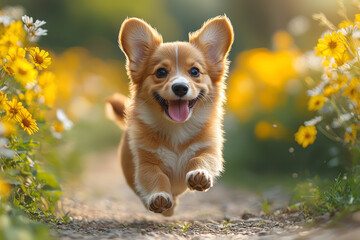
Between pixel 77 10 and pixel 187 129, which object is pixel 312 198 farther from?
pixel 77 10

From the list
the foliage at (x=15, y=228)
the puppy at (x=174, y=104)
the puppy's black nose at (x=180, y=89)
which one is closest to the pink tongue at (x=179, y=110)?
the puppy at (x=174, y=104)

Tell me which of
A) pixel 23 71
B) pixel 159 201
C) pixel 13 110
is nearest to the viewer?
pixel 23 71

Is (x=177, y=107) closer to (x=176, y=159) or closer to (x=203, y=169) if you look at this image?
(x=176, y=159)

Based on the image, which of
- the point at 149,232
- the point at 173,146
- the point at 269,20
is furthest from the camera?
the point at 269,20

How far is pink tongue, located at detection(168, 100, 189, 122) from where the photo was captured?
3322mm

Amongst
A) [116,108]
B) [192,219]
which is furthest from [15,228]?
[116,108]

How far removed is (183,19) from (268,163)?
49.1ft

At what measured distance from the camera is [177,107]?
337 cm

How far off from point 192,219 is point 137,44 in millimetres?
1588

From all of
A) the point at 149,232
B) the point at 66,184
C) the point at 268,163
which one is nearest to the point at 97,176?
the point at 66,184

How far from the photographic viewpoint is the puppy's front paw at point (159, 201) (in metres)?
2.93

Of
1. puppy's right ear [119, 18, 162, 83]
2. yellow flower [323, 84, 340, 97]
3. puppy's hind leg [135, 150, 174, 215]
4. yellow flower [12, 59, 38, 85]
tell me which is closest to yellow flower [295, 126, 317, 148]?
yellow flower [323, 84, 340, 97]

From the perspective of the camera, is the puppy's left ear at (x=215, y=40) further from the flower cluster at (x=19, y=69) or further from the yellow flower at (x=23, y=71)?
the yellow flower at (x=23, y=71)

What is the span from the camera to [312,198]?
9.91 ft
